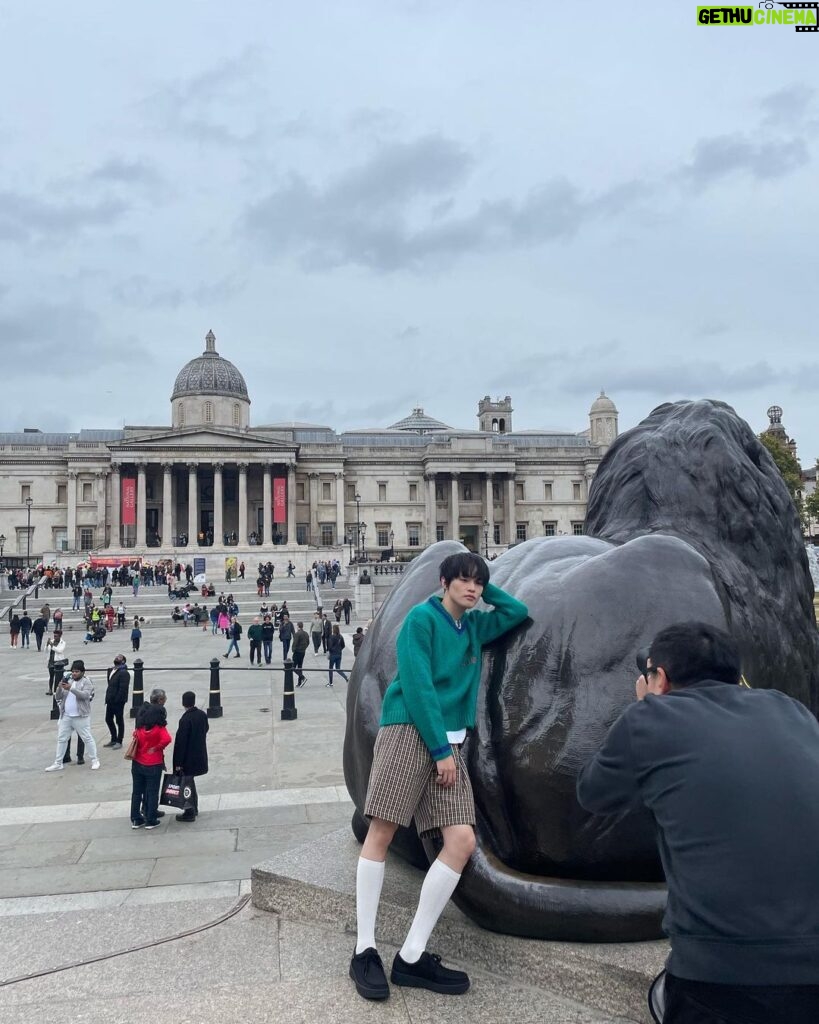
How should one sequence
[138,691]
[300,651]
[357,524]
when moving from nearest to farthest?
[138,691], [300,651], [357,524]

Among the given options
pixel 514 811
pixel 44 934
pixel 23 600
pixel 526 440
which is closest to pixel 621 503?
pixel 514 811

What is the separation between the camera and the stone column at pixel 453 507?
73.0 m

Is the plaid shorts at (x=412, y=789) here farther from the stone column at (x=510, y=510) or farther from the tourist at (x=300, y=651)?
the stone column at (x=510, y=510)

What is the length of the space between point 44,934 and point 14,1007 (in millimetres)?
1034

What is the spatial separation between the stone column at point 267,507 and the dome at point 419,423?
28.3m

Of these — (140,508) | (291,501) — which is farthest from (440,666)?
(140,508)

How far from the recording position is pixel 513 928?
300cm

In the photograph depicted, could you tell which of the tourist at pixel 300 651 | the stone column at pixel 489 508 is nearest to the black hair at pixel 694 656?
the tourist at pixel 300 651

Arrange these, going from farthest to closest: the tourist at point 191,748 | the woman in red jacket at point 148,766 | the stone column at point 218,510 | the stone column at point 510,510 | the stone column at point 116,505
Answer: the stone column at point 510,510 → the stone column at point 116,505 → the stone column at point 218,510 → the tourist at point 191,748 → the woman in red jacket at point 148,766

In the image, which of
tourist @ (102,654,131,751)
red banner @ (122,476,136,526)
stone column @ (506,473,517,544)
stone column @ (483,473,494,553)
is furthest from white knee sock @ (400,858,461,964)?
stone column @ (506,473,517,544)

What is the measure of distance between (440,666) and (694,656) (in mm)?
1134

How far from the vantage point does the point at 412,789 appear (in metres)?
2.89

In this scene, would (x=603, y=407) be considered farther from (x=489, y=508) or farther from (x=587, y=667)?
(x=587, y=667)

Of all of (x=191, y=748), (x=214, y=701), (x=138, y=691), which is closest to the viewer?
(x=191, y=748)
